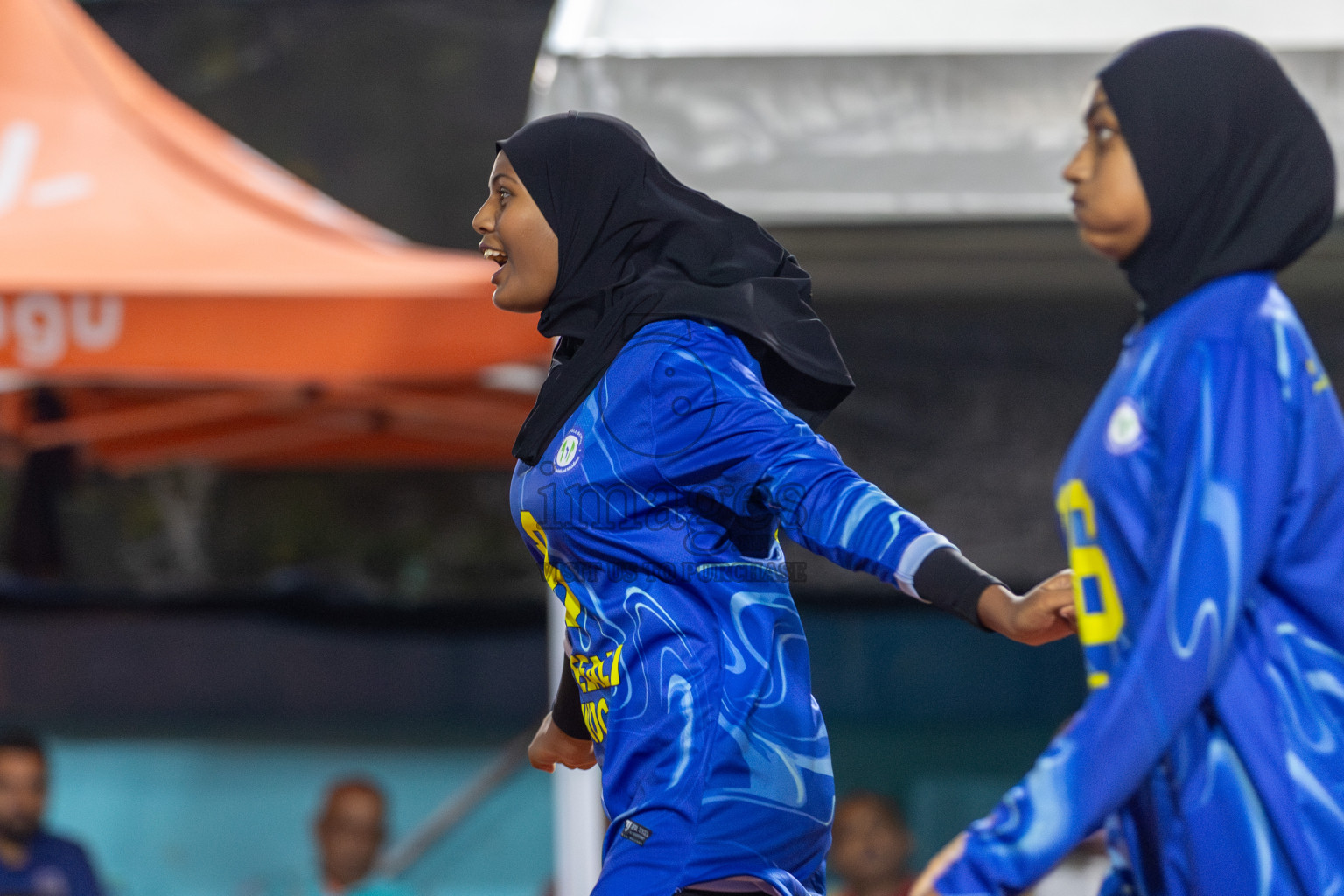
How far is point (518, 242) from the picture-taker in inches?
63.1

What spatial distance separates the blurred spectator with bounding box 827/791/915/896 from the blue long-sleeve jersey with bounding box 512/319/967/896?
6.33 feet

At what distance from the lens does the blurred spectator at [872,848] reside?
3359 millimetres

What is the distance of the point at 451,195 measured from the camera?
6039 mm

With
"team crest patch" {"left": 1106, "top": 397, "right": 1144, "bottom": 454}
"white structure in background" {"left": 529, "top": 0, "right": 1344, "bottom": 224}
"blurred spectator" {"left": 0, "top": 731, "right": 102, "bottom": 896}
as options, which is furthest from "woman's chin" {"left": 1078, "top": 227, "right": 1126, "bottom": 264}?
"blurred spectator" {"left": 0, "top": 731, "right": 102, "bottom": 896}

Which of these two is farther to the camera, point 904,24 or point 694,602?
point 904,24

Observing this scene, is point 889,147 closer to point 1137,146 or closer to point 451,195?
point 1137,146

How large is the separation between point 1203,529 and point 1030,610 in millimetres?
190

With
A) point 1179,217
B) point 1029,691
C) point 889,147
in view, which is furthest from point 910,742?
point 1179,217

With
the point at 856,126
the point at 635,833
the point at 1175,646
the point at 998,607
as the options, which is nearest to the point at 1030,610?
the point at 998,607

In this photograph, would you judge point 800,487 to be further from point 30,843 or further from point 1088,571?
point 30,843

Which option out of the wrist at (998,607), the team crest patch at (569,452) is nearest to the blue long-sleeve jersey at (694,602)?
the team crest patch at (569,452)

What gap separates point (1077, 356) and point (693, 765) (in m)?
4.13

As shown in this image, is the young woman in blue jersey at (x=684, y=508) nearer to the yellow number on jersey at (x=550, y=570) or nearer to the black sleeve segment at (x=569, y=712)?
the yellow number on jersey at (x=550, y=570)

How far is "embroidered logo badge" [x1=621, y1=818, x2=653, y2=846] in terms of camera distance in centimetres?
141
